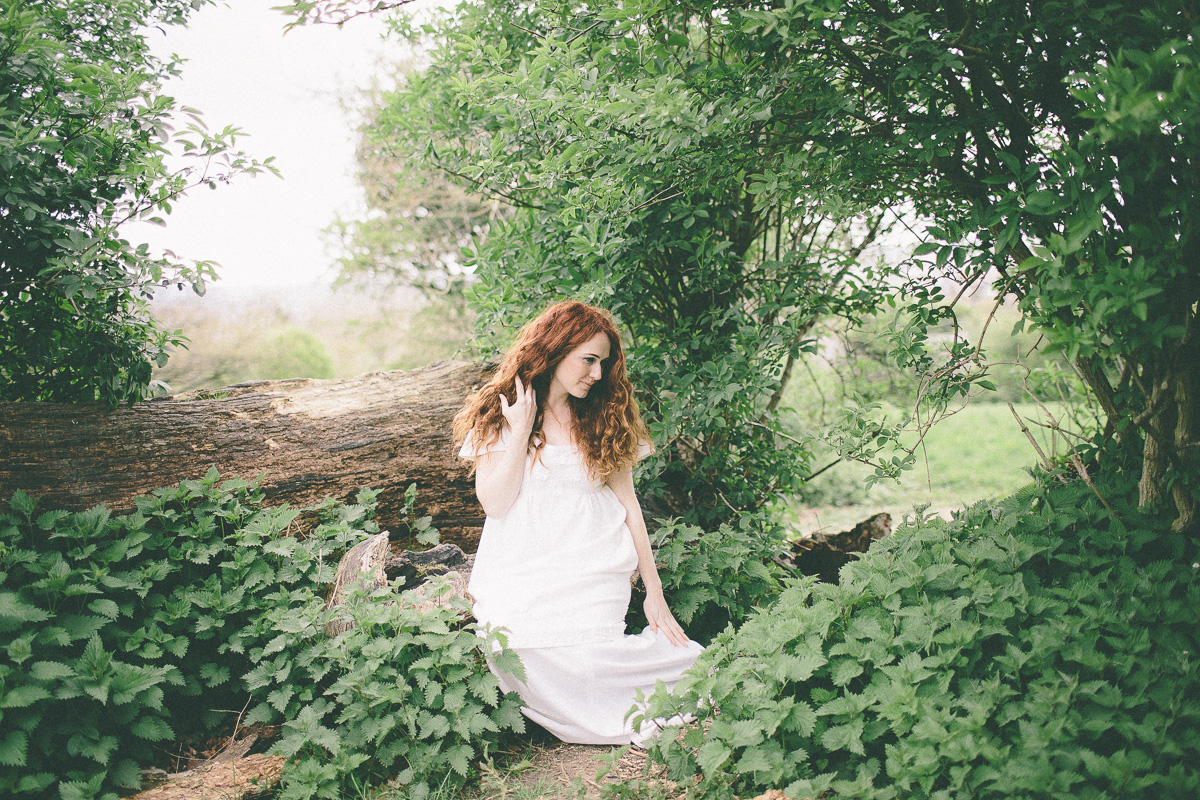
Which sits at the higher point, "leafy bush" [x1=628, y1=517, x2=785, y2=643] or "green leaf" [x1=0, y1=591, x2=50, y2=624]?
"green leaf" [x1=0, y1=591, x2=50, y2=624]

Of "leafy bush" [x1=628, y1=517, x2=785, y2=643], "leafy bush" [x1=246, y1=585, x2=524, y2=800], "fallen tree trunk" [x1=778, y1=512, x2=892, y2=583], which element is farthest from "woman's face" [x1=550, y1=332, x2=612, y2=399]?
"fallen tree trunk" [x1=778, y1=512, x2=892, y2=583]

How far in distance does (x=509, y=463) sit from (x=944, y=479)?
8578mm

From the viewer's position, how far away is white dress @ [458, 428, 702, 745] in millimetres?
2705

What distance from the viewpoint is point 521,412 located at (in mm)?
2900

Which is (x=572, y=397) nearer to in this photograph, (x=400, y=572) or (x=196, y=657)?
(x=400, y=572)

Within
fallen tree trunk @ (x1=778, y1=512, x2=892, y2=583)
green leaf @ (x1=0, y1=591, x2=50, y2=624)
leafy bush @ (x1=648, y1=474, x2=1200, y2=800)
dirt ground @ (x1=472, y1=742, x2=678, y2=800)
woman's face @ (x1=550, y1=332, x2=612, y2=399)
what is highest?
woman's face @ (x1=550, y1=332, x2=612, y2=399)

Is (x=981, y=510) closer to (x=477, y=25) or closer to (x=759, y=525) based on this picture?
(x=759, y=525)

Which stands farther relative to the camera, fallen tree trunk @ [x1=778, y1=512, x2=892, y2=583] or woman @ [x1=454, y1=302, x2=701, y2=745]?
fallen tree trunk @ [x1=778, y1=512, x2=892, y2=583]

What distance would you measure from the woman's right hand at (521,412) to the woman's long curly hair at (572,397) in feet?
0.24

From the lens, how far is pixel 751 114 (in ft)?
8.25

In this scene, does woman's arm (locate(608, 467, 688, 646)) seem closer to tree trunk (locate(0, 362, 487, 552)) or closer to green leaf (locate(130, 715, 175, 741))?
tree trunk (locate(0, 362, 487, 552))

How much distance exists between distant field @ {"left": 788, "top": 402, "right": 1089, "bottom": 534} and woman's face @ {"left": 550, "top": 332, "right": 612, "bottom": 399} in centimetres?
434

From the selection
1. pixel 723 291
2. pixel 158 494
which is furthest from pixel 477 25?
pixel 158 494

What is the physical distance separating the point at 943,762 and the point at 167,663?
9.65 ft
